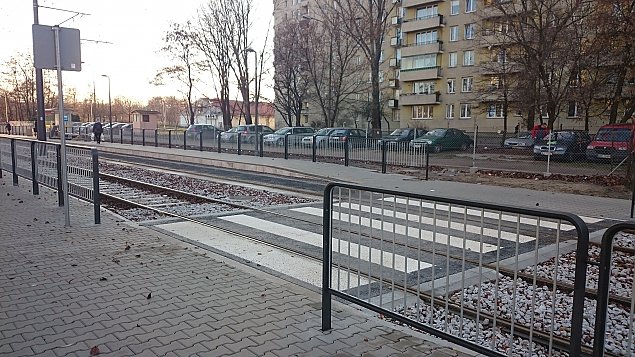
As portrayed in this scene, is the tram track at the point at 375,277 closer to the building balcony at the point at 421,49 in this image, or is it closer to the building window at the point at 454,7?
the building balcony at the point at 421,49

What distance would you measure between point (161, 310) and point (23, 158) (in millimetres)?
9727

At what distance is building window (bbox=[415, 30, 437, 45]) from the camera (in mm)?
57031

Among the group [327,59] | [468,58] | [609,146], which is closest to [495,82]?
[327,59]

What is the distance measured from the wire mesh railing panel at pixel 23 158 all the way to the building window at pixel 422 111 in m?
50.2

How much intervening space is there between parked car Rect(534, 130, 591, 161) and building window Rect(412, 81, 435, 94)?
127 ft

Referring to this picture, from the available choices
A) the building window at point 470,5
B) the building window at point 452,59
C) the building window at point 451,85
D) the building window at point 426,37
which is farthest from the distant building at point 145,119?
the building window at point 470,5

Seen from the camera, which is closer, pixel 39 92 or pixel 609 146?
pixel 609 146

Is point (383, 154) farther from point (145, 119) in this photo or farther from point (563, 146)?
point (145, 119)

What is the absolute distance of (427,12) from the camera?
188ft

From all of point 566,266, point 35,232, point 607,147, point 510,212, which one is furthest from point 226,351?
point 607,147

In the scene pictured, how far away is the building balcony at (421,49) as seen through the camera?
5612cm

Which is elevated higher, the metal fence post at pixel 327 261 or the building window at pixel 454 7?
the building window at pixel 454 7

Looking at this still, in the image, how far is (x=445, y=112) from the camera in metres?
56.5

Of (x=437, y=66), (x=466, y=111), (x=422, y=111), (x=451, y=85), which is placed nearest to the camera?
(x=466, y=111)
